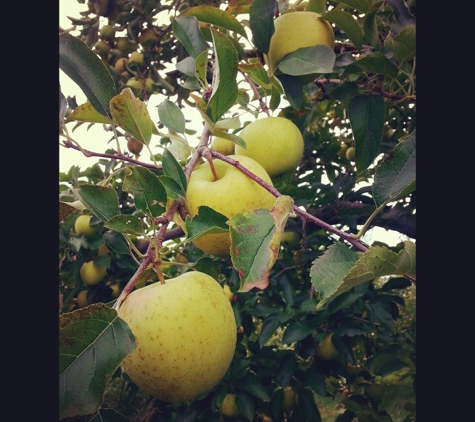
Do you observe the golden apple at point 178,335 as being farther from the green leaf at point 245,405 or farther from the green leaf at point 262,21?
the green leaf at point 245,405

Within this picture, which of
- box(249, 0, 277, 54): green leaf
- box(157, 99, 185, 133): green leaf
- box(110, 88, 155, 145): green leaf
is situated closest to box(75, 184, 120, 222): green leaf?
box(110, 88, 155, 145): green leaf

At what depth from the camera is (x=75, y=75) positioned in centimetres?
73

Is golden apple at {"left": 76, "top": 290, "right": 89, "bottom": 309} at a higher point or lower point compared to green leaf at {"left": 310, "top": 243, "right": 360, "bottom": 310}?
lower

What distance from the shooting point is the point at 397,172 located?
2.12 ft

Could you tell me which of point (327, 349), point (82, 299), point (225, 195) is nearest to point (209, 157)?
point (225, 195)

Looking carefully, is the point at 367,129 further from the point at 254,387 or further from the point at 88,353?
the point at 254,387

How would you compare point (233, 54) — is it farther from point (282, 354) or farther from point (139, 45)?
point (139, 45)

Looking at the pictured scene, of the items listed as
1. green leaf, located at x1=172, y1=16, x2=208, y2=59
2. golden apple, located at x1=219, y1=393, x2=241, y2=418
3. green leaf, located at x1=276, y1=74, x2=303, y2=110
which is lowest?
golden apple, located at x1=219, y1=393, x2=241, y2=418

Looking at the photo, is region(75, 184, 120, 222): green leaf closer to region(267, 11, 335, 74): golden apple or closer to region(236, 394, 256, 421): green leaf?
region(267, 11, 335, 74): golden apple

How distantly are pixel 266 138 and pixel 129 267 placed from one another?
Result: 1227mm

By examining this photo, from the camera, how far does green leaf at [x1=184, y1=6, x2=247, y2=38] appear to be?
92cm

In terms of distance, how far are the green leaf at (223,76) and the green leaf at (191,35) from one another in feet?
0.69

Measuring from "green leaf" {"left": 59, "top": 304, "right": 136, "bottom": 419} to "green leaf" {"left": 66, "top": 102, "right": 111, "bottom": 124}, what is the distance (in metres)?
0.38

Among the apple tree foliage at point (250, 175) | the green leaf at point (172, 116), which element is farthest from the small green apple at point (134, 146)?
the green leaf at point (172, 116)
